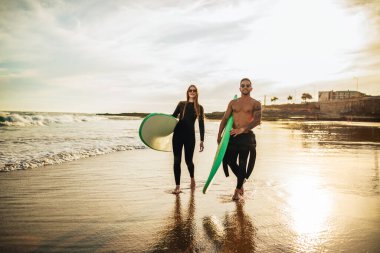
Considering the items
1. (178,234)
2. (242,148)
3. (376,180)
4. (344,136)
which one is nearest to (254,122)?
(242,148)

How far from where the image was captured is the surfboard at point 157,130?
5797 mm

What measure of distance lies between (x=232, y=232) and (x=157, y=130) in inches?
122

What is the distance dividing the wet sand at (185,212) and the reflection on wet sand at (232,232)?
1cm

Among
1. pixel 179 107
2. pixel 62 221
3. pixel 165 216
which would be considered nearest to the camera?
pixel 62 221

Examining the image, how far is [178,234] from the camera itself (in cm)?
325

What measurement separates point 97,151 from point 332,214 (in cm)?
849

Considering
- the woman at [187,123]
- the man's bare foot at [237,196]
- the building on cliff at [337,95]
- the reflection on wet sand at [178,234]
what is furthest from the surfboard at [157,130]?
the building on cliff at [337,95]

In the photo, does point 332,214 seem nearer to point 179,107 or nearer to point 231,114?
point 231,114

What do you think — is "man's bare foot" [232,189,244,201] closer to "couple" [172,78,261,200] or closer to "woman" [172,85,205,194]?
"couple" [172,78,261,200]

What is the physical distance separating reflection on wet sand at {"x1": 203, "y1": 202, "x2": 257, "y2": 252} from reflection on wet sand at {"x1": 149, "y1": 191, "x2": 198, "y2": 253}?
0.63 feet

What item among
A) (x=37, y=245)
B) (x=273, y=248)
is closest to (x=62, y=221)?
(x=37, y=245)

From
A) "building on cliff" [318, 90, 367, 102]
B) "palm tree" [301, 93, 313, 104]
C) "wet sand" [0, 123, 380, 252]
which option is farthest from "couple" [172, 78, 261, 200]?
"palm tree" [301, 93, 313, 104]

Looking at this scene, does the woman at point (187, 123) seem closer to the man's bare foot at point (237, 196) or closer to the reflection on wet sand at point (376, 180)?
the man's bare foot at point (237, 196)

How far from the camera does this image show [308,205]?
4.36m
